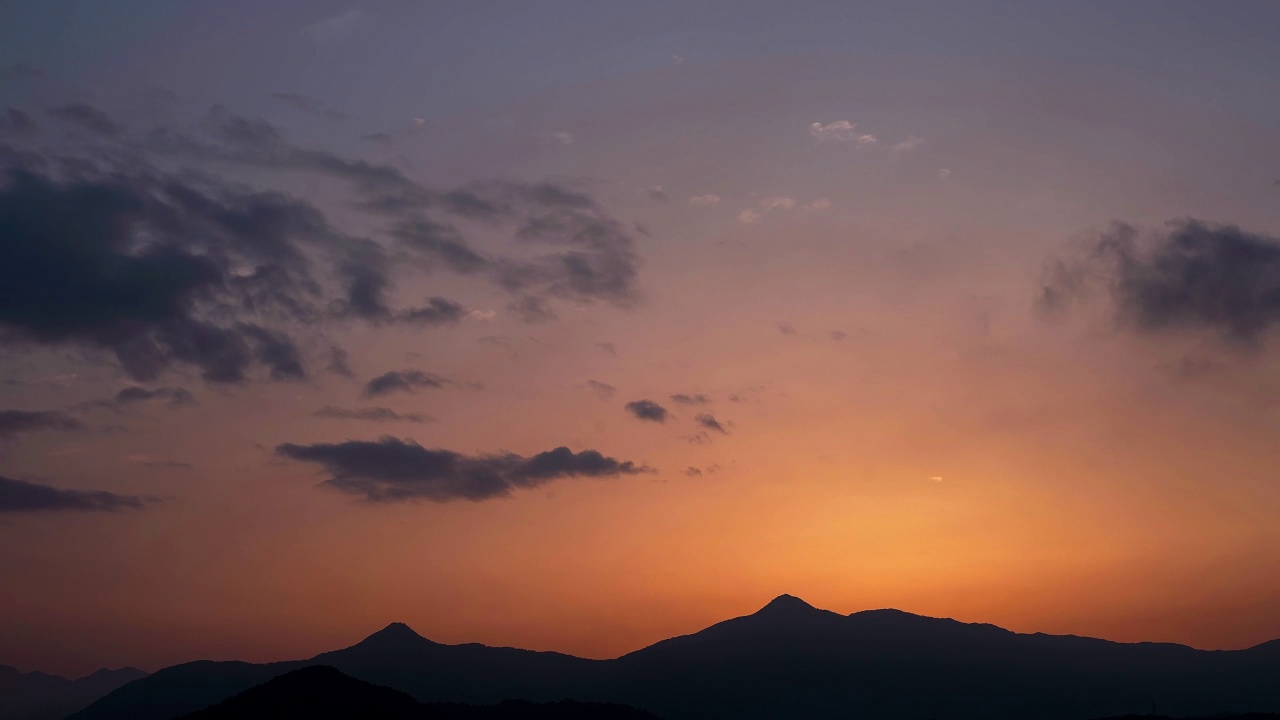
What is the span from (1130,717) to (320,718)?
116 m

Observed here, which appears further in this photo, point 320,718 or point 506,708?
point 506,708

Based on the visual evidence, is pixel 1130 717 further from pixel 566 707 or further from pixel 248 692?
pixel 248 692

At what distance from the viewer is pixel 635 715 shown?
177m

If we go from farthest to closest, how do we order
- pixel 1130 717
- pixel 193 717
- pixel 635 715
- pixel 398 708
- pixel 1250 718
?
Result: pixel 635 715, pixel 1130 717, pixel 1250 718, pixel 398 708, pixel 193 717

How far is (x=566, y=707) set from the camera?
604ft

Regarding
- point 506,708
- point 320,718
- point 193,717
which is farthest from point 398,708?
point 506,708

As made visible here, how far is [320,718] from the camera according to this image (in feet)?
401

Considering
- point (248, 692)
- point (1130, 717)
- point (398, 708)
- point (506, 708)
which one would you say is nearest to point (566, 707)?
point (506, 708)

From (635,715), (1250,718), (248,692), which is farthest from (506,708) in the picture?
(1250,718)

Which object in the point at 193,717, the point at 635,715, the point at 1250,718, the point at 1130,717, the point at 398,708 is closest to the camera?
the point at 193,717

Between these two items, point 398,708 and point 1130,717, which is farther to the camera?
point 1130,717

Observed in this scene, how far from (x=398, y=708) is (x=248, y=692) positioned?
59.5ft

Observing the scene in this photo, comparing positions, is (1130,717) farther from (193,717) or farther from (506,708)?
(193,717)

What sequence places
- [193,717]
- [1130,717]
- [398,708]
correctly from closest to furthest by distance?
1. [193,717]
2. [398,708]
3. [1130,717]
